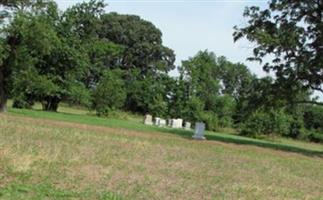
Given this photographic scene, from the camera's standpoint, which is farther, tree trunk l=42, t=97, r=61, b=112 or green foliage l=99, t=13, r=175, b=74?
green foliage l=99, t=13, r=175, b=74

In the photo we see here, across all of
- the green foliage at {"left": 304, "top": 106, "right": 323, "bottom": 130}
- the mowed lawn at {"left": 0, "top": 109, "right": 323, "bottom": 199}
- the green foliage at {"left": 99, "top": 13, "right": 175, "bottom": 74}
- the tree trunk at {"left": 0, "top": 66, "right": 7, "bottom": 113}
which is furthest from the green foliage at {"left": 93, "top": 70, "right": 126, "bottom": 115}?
the mowed lawn at {"left": 0, "top": 109, "right": 323, "bottom": 199}

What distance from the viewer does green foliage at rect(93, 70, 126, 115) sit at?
5384cm

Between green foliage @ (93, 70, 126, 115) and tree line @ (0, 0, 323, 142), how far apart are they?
9 cm

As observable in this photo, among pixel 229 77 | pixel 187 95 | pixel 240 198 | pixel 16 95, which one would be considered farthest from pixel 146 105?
pixel 240 198

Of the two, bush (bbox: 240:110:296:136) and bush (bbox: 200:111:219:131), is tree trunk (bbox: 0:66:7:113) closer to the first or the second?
bush (bbox: 240:110:296:136)

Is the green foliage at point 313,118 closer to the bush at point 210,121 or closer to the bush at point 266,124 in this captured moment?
the bush at point 266,124

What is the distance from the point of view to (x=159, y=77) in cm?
7025

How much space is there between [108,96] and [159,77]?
54.2 ft

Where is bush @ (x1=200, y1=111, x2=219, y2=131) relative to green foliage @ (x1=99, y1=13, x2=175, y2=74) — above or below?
below

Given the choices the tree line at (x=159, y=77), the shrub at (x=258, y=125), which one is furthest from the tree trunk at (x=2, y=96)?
the shrub at (x=258, y=125)

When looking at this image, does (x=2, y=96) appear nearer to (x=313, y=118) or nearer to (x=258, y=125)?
(x=258, y=125)

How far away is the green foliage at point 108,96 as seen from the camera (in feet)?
177

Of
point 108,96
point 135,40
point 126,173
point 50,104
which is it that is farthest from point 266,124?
point 126,173

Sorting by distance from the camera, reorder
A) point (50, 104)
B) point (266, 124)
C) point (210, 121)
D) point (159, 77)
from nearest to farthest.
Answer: point (50, 104), point (266, 124), point (210, 121), point (159, 77)
